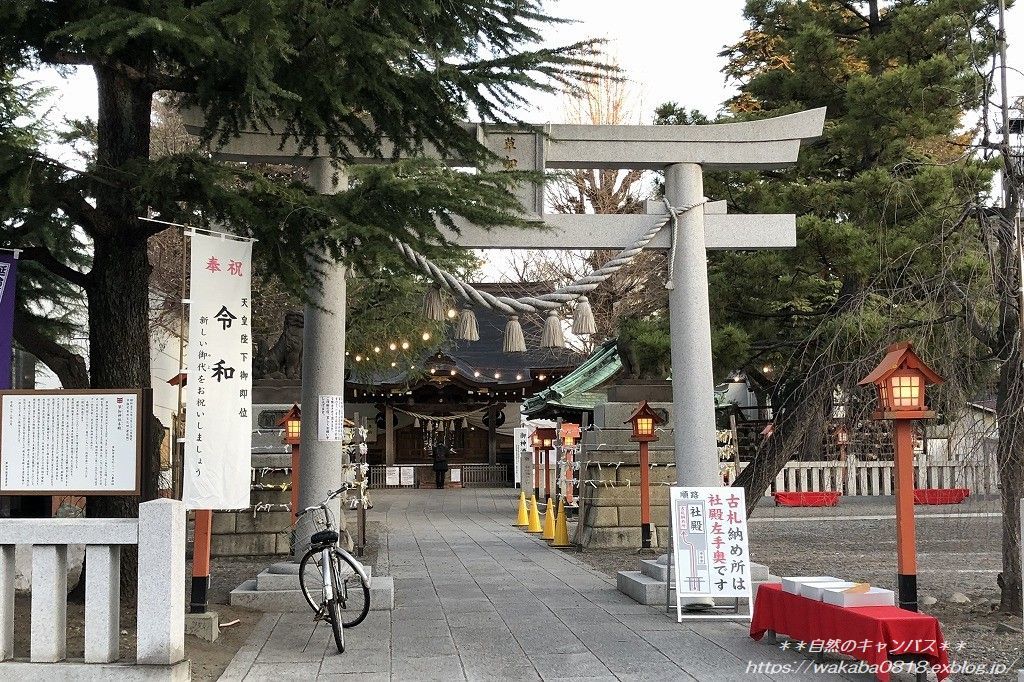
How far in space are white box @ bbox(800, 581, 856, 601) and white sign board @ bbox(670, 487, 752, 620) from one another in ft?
5.51

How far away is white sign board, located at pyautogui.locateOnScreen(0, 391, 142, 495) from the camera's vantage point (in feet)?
25.0

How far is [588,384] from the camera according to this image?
22.7 metres

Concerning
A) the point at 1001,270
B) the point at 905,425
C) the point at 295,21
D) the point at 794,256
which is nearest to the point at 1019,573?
the point at 905,425

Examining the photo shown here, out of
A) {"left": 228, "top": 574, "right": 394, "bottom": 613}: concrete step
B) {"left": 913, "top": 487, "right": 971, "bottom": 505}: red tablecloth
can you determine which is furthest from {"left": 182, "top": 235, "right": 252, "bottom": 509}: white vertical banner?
{"left": 913, "top": 487, "right": 971, "bottom": 505}: red tablecloth

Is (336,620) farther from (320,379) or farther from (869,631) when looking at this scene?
(869,631)

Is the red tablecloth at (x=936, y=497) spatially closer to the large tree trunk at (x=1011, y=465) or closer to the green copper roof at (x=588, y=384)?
the green copper roof at (x=588, y=384)

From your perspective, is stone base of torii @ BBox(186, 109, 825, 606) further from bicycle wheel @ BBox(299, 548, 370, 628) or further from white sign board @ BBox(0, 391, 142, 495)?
white sign board @ BBox(0, 391, 142, 495)

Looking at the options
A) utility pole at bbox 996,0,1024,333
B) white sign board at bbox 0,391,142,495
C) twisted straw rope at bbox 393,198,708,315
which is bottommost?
white sign board at bbox 0,391,142,495

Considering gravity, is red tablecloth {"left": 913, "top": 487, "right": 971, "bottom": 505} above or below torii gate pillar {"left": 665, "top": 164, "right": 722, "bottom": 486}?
below

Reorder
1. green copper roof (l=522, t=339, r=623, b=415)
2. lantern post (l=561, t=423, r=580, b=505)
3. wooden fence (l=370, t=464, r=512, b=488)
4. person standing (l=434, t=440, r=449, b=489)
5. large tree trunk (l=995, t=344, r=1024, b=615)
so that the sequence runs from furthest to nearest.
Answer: wooden fence (l=370, t=464, r=512, b=488) → person standing (l=434, t=440, r=449, b=489) → lantern post (l=561, t=423, r=580, b=505) → green copper roof (l=522, t=339, r=623, b=415) → large tree trunk (l=995, t=344, r=1024, b=615)

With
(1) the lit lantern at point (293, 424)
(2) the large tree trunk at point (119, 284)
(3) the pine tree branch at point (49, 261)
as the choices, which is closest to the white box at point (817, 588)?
(2) the large tree trunk at point (119, 284)

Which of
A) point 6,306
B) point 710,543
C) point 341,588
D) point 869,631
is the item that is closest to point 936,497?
point 710,543

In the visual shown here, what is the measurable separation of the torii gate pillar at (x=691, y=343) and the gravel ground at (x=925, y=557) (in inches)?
93.1

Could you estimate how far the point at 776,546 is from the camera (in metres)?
16.7
